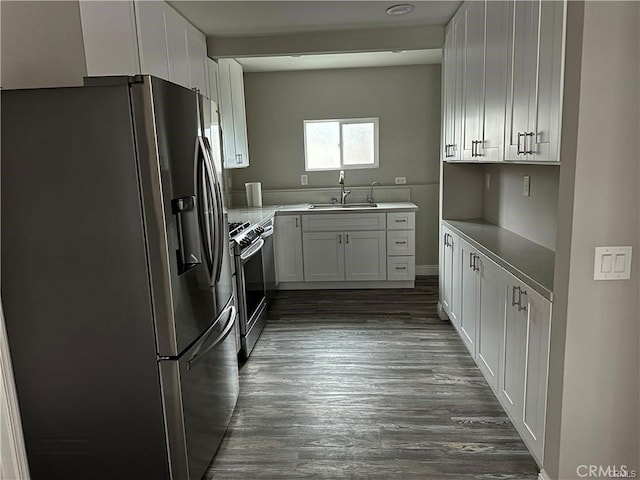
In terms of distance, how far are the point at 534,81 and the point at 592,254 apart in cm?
80

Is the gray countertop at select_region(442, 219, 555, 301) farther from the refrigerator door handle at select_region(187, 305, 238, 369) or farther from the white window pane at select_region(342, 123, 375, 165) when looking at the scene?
the white window pane at select_region(342, 123, 375, 165)

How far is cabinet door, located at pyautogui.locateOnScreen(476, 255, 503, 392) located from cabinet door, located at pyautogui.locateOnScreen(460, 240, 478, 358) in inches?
4.3

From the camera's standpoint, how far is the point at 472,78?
9.68 feet

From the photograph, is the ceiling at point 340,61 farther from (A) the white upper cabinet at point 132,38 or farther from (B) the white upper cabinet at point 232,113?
(A) the white upper cabinet at point 132,38

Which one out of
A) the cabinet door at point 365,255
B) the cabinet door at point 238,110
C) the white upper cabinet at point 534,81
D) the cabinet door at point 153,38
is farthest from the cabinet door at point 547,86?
the cabinet door at point 238,110

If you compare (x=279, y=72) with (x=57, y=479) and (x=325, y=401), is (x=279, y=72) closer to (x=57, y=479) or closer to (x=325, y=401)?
(x=325, y=401)

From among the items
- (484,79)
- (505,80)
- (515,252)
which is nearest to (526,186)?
(515,252)

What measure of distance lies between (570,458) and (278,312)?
2966mm

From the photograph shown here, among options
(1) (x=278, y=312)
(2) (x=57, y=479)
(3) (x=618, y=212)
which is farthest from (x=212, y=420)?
(1) (x=278, y=312)

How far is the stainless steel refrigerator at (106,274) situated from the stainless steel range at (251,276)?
4.06 feet

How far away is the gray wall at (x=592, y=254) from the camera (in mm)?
1508

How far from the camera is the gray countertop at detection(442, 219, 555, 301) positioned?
198cm

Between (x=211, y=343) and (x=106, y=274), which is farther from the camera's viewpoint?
(x=211, y=343)

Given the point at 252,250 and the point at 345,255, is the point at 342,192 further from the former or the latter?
the point at 252,250
